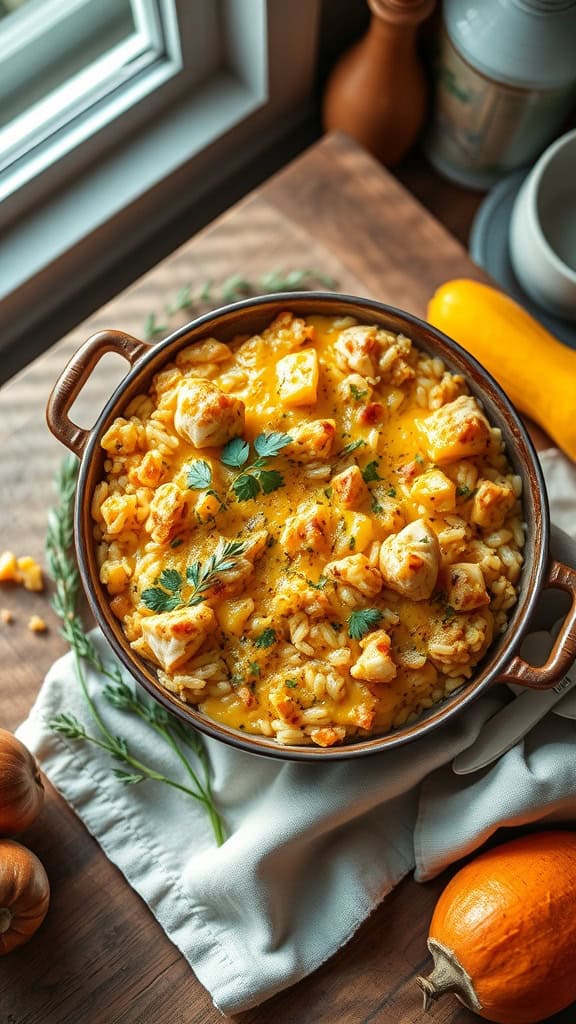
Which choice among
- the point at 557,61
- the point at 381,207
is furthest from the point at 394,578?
the point at 557,61

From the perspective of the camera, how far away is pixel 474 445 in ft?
6.84

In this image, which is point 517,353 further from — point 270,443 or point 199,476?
point 199,476

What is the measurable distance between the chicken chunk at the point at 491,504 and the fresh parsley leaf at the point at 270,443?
0.39 m

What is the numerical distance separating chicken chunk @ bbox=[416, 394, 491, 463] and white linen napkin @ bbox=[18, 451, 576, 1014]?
365mm

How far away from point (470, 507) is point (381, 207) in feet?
3.10

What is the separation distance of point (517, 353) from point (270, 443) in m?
0.70

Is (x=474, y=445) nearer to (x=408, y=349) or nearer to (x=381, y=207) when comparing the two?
(x=408, y=349)

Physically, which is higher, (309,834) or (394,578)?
(394,578)

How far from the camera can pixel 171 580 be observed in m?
2.03

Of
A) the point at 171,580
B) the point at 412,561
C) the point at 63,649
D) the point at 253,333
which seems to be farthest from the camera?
the point at 63,649

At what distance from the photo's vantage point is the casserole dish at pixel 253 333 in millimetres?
1999

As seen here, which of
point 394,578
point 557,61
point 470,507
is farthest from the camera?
point 557,61

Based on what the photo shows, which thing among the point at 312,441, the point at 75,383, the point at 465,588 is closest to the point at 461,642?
the point at 465,588

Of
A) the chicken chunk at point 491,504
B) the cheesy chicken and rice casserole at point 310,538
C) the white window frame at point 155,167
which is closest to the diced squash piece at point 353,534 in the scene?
the cheesy chicken and rice casserole at point 310,538
